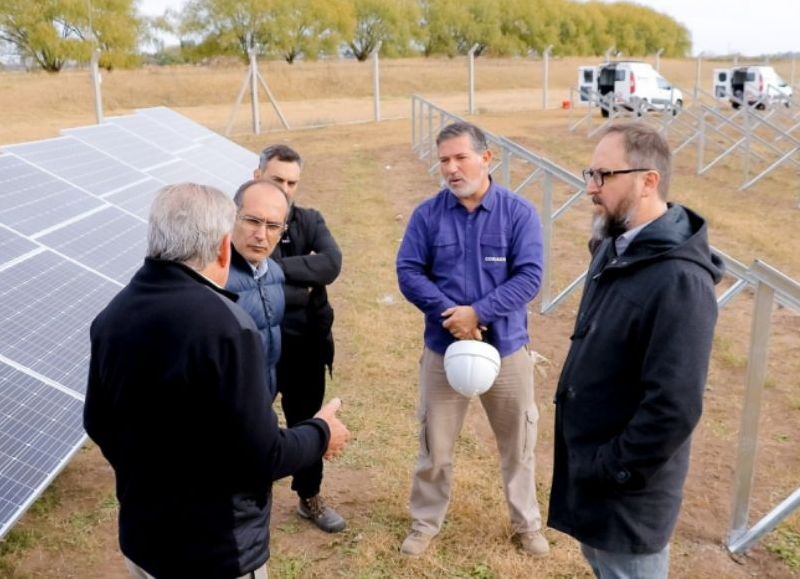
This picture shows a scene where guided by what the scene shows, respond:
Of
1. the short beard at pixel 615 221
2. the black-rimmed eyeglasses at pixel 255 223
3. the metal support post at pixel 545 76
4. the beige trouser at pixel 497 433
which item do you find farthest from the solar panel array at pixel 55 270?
Result: the metal support post at pixel 545 76

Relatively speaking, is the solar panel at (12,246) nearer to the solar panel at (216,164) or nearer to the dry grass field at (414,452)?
the dry grass field at (414,452)

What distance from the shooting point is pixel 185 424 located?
74.7 inches

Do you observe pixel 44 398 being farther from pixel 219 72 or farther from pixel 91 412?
pixel 219 72

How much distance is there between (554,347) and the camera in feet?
21.3

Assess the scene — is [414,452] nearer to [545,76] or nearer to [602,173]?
[602,173]

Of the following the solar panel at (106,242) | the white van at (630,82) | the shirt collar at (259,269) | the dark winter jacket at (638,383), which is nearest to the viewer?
the dark winter jacket at (638,383)

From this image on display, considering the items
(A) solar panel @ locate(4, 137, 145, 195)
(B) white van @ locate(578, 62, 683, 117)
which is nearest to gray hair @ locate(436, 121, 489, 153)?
(A) solar panel @ locate(4, 137, 145, 195)

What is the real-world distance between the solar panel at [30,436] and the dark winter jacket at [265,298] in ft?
3.20

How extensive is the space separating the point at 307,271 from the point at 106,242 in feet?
8.88

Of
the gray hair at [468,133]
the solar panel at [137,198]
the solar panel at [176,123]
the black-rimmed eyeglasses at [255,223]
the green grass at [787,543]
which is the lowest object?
the green grass at [787,543]

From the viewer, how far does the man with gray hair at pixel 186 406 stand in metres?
1.86

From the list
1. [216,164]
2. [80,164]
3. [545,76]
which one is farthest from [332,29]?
[80,164]

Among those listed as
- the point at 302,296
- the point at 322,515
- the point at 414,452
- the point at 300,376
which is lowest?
the point at 414,452

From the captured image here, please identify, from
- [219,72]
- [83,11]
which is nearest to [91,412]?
[219,72]
